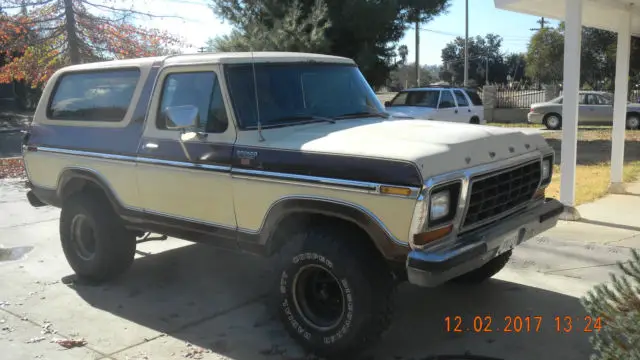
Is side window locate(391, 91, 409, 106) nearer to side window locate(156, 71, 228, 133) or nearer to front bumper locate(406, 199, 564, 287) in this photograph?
side window locate(156, 71, 228, 133)

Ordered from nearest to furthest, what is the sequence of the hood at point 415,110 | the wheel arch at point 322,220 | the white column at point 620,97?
1. the wheel arch at point 322,220
2. the white column at point 620,97
3. the hood at point 415,110

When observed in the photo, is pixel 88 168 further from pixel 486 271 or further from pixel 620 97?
pixel 620 97

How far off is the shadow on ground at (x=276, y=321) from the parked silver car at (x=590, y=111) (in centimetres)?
1897

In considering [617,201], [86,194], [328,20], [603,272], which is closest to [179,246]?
[86,194]

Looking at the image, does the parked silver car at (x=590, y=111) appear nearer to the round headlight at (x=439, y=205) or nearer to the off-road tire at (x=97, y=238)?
the off-road tire at (x=97, y=238)

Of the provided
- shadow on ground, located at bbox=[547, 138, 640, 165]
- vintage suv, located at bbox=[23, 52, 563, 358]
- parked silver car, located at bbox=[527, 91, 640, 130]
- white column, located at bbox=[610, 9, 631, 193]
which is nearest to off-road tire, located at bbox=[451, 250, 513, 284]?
vintage suv, located at bbox=[23, 52, 563, 358]

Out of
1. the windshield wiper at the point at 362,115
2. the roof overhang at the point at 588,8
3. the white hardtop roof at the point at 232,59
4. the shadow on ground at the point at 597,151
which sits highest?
the roof overhang at the point at 588,8

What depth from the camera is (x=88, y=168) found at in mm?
5406

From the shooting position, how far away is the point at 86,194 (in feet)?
18.5

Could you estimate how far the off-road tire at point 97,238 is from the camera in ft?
17.9

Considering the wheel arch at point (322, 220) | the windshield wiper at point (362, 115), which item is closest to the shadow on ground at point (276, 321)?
the wheel arch at point (322, 220)

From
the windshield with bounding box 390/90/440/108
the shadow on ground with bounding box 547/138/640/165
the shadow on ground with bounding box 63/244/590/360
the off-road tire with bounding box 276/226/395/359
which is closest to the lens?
the off-road tire with bounding box 276/226/395/359

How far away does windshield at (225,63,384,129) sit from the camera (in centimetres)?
445

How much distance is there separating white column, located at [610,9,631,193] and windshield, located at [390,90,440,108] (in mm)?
7761
